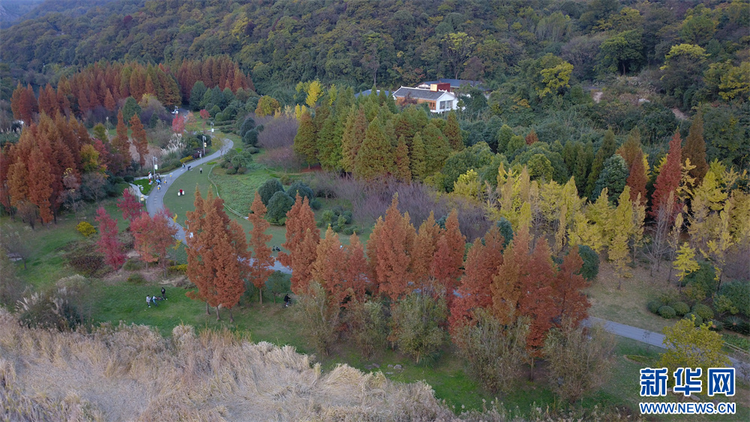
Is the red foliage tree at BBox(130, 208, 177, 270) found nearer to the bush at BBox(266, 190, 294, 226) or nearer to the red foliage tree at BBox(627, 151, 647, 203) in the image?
the bush at BBox(266, 190, 294, 226)

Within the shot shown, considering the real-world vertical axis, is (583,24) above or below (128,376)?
above

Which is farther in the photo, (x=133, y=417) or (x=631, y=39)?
(x=631, y=39)

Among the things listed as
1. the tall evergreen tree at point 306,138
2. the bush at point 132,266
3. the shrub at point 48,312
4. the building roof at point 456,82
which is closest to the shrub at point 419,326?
the shrub at point 48,312

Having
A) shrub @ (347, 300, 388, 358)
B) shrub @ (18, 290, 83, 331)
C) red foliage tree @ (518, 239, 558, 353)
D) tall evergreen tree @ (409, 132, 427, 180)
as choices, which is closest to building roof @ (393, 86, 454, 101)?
tall evergreen tree @ (409, 132, 427, 180)

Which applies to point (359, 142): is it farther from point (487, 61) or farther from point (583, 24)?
point (583, 24)

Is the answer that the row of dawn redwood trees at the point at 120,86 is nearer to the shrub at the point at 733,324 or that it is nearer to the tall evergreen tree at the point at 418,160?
the tall evergreen tree at the point at 418,160

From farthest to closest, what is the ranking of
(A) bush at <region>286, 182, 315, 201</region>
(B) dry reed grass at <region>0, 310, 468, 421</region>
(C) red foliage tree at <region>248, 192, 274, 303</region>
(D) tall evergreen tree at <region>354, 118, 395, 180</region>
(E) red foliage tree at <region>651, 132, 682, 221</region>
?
(A) bush at <region>286, 182, 315, 201</region> → (D) tall evergreen tree at <region>354, 118, 395, 180</region> → (E) red foliage tree at <region>651, 132, 682, 221</region> → (C) red foliage tree at <region>248, 192, 274, 303</region> → (B) dry reed grass at <region>0, 310, 468, 421</region>

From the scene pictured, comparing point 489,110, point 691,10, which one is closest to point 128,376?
point 489,110
